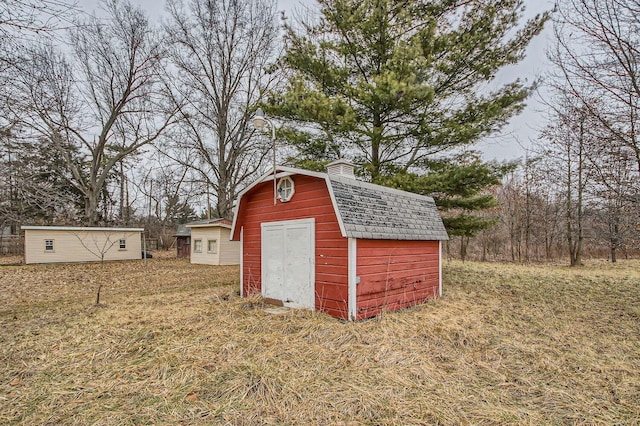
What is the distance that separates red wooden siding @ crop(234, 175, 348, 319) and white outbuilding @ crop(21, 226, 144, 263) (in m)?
10.4

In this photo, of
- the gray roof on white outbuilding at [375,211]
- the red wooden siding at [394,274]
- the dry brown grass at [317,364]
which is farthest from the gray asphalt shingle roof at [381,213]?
the dry brown grass at [317,364]

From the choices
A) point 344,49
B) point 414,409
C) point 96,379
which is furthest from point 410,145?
point 96,379

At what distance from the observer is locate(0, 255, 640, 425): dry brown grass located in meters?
2.84

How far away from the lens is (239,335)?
468cm

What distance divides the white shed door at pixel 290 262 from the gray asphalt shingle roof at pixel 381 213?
86cm

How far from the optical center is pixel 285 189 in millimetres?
6555

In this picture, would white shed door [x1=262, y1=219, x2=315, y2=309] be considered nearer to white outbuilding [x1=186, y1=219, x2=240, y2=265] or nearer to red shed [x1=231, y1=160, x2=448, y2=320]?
red shed [x1=231, y1=160, x2=448, y2=320]

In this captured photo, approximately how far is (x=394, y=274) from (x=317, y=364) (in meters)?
2.89

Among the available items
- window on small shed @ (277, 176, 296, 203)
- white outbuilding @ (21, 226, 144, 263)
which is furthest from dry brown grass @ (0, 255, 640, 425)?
white outbuilding @ (21, 226, 144, 263)

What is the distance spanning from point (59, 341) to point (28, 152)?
2.61 metres

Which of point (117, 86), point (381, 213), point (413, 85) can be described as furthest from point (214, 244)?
point (413, 85)

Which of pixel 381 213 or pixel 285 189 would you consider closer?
pixel 381 213

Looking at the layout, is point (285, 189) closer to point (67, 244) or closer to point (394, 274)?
point (394, 274)

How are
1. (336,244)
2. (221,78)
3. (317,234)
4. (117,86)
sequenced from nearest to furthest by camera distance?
1. (336,244)
2. (317,234)
3. (221,78)
4. (117,86)
